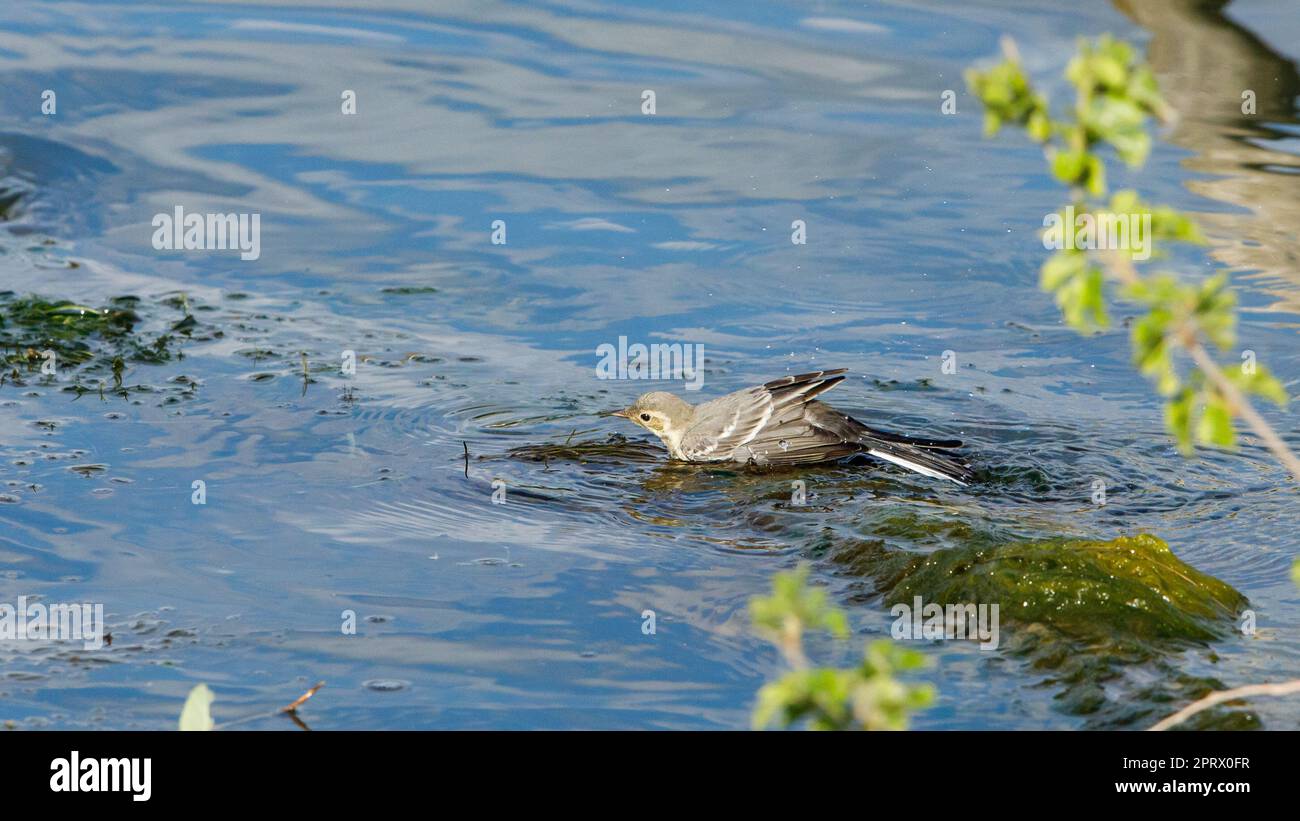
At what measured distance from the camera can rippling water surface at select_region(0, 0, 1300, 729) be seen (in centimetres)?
636

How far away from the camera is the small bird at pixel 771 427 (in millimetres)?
8875

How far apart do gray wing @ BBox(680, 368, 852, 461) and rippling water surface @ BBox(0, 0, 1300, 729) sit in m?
0.21

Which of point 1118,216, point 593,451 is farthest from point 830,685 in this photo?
point 593,451

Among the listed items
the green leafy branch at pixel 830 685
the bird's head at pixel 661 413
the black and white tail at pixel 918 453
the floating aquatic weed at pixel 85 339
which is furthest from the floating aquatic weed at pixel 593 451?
the green leafy branch at pixel 830 685

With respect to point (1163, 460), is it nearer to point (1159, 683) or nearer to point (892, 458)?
point (892, 458)

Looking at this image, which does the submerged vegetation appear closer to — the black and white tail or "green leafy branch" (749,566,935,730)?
"green leafy branch" (749,566,935,730)

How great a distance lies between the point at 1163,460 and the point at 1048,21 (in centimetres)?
863

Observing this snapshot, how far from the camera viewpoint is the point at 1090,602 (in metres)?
6.32

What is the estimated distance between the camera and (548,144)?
13883 mm

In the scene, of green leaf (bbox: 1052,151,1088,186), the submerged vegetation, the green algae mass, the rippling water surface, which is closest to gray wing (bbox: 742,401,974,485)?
the rippling water surface

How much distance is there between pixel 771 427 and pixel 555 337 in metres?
2.39

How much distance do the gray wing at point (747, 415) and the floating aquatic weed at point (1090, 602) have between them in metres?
1.74

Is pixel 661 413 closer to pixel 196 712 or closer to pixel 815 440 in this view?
pixel 815 440

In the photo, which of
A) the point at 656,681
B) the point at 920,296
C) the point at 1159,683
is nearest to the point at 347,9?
the point at 920,296
